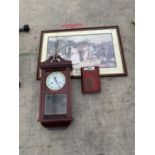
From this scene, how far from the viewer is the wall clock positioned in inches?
86.7

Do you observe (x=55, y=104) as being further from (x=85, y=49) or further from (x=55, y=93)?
(x=85, y=49)

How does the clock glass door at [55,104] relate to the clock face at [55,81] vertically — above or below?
below

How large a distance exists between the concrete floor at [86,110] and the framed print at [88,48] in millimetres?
55

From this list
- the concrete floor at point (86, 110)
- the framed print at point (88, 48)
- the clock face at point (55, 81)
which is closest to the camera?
the concrete floor at point (86, 110)

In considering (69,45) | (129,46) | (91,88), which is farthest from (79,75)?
(129,46)

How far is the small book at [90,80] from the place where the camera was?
7.84ft

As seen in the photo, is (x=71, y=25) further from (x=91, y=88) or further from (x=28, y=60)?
(x=91, y=88)

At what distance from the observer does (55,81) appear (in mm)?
2322

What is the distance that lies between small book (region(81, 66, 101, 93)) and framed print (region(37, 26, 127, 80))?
0.16 feet

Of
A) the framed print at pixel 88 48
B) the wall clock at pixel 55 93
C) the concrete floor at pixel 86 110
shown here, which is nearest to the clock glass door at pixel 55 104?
the wall clock at pixel 55 93

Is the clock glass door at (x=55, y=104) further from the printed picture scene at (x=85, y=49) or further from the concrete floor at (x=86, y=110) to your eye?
the printed picture scene at (x=85, y=49)

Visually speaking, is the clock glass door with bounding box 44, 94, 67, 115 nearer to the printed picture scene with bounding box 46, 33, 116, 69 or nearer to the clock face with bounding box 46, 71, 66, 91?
the clock face with bounding box 46, 71, 66, 91

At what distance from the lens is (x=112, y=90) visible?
2.41 meters

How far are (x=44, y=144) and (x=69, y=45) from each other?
0.77 meters
